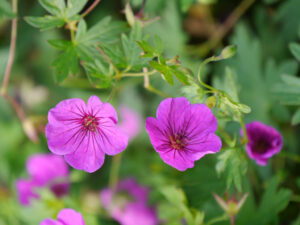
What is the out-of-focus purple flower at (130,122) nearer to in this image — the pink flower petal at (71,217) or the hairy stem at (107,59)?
the hairy stem at (107,59)

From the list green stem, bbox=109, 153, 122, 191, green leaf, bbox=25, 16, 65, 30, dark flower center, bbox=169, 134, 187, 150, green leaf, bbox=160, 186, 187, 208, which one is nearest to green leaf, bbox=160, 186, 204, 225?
green leaf, bbox=160, 186, 187, 208

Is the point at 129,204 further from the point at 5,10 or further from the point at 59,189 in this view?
the point at 5,10

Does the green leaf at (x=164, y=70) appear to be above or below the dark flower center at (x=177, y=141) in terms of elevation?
above

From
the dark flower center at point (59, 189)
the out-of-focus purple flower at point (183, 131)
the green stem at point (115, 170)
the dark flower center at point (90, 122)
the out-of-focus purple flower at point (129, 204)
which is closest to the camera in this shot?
the out-of-focus purple flower at point (183, 131)

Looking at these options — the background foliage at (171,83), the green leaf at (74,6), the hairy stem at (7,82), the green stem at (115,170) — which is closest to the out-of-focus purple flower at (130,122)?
the background foliage at (171,83)

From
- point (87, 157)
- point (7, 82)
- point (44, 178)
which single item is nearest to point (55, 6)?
point (87, 157)

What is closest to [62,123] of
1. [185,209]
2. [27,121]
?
[185,209]
